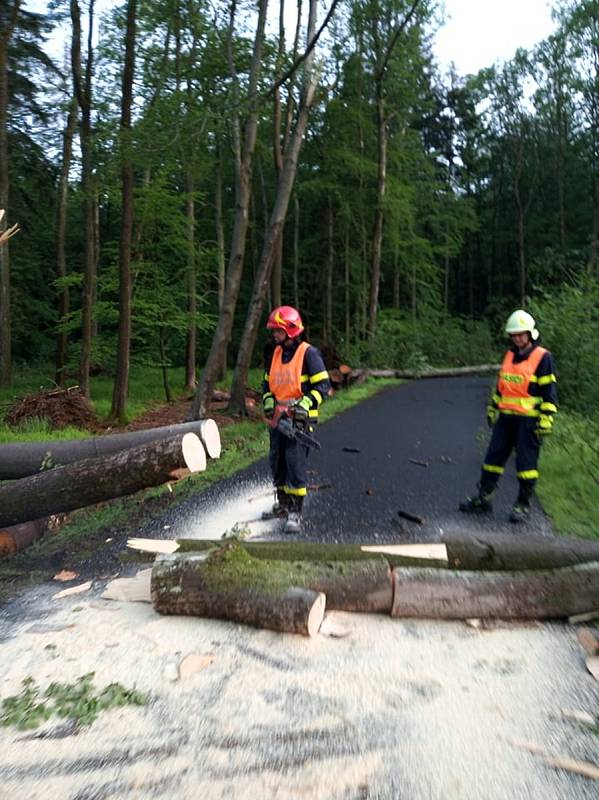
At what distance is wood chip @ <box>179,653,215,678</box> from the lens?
11.4 feet

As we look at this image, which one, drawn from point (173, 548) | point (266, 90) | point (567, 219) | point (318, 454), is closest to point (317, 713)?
point (173, 548)

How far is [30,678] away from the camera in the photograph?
11.2 feet

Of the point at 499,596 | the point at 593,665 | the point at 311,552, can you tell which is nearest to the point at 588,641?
the point at 593,665

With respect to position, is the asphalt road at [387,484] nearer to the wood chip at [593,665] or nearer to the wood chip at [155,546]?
the wood chip at [155,546]

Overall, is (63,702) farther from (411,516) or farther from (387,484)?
(387,484)

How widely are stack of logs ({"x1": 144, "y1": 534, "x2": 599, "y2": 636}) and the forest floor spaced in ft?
0.32

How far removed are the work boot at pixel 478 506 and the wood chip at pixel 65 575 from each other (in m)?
3.72

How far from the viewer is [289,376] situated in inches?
236

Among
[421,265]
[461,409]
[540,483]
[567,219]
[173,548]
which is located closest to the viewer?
[173,548]

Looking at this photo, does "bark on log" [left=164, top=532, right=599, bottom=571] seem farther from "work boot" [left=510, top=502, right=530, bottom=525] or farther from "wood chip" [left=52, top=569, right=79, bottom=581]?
"work boot" [left=510, top=502, right=530, bottom=525]

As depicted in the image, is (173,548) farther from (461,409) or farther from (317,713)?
(461,409)

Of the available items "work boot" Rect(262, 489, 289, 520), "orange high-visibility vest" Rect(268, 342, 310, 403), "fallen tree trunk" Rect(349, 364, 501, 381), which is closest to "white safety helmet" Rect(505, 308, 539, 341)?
"orange high-visibility vest" Rect(268, 342, 310, 403)

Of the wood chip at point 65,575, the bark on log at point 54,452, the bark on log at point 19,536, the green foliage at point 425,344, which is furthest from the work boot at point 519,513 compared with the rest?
the green foliage at point 425,344

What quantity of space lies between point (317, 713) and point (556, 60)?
131ft
